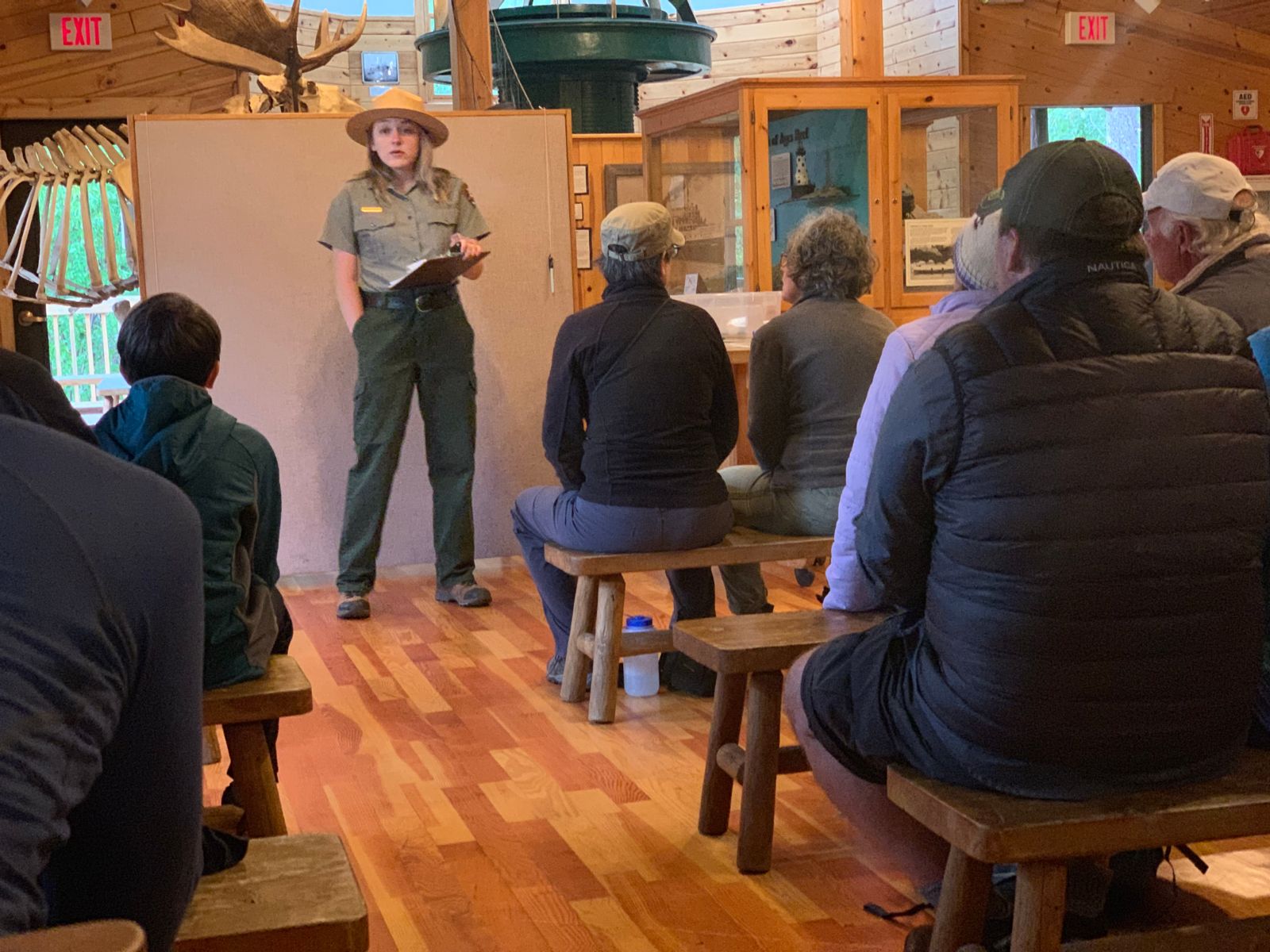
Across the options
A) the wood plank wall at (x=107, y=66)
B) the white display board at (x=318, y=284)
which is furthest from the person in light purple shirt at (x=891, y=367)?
the wood plank wall at (x=107, y=66)

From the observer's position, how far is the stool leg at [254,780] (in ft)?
8.45

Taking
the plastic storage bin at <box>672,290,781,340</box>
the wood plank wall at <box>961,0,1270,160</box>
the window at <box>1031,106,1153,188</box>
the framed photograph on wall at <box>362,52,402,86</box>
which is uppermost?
the framed photograph on wall at <box>362,52,402,86</box>

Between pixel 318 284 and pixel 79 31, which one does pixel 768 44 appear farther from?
pixel 318 284

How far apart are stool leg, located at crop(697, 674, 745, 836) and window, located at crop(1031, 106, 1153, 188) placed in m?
8.23

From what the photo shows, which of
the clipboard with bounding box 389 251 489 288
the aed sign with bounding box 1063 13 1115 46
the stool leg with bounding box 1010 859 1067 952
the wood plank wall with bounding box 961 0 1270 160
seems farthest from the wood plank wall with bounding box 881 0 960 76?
the stool leg with bounding box 1010 859 1067 952

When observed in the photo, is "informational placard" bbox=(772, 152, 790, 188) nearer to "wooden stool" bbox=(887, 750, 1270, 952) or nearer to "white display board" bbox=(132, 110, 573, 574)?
"white display board" bbox=(132, 110, 573, 574)

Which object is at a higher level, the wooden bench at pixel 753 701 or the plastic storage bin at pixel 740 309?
the plastic storage bin at pixel 740 309

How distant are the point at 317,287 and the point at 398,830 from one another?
10.3ft

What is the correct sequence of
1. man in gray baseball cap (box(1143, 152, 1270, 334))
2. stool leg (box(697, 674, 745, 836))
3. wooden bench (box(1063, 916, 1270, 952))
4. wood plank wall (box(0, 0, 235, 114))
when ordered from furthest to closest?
1. wood plank wall (box(0, 0, 235, 114))
2. man in gray baseball cap (box(1143, 152, 1270, 334))
3. stool leg (box(697, 674, 745, 836))
4. wooden bench (box(1063, 916, 1270, 952))

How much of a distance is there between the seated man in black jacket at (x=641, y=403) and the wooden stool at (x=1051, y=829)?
74.8 inches

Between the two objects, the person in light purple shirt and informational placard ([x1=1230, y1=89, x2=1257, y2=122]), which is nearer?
the person in light purple shirt

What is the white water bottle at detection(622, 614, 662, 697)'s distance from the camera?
4.21m

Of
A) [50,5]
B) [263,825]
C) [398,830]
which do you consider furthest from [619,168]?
[263,825]

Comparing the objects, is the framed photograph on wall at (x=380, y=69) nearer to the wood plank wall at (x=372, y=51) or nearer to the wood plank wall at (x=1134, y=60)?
the wood plank wall at (x=372, y=51)
